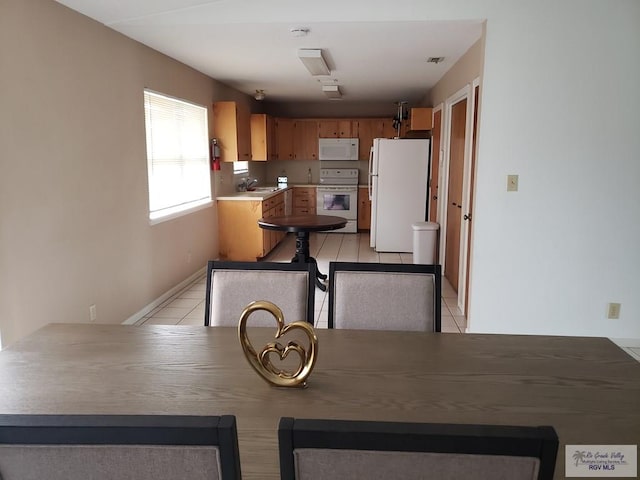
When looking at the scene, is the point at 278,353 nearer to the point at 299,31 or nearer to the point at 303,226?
the point at 299,31

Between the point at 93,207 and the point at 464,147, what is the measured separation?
3.21 meters

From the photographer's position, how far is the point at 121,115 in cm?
375

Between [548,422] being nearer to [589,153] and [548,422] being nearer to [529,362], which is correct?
[529,362]

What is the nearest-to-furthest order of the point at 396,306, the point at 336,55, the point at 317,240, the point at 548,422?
the point at 548,422
the point at 396,306
the point at 336,55
the point at 317,240

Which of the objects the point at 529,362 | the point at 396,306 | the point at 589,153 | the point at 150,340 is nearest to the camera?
the point at 529,362

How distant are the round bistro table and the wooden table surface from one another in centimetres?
274

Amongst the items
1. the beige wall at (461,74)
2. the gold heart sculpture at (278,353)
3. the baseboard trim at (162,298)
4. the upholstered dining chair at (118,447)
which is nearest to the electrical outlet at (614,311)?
the beige wall at (461,74)

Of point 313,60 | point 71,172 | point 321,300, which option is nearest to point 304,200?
point 321,300

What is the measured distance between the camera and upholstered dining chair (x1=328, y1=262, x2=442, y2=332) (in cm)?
195

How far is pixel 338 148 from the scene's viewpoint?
887 cm

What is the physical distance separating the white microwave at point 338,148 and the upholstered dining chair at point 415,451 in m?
8.38

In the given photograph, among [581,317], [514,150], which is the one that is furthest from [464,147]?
[581,317]

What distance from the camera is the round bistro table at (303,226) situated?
4.51m

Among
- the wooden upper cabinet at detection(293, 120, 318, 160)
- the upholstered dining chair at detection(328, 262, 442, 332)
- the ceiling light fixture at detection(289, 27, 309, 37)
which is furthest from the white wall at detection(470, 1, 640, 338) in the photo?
the wooden upper cabinet at detection(293, 120, 318, 160)
